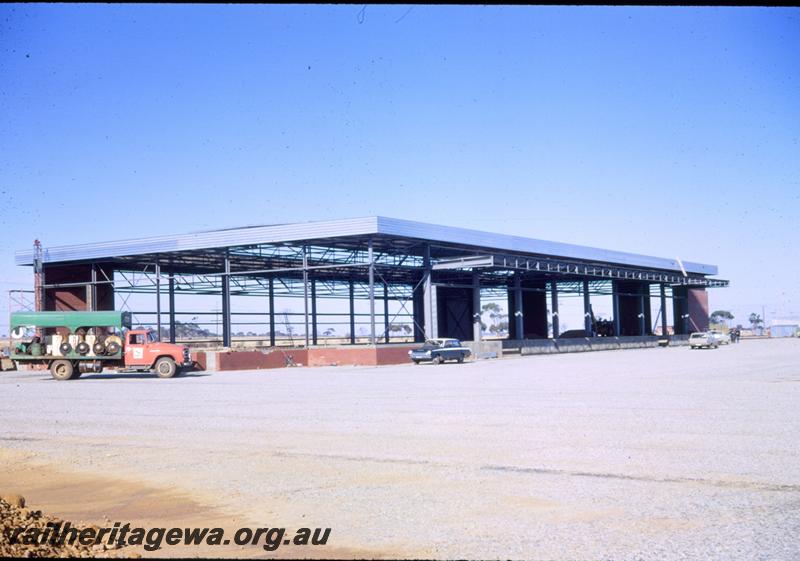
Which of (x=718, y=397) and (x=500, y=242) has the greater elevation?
(x=500, y=242)

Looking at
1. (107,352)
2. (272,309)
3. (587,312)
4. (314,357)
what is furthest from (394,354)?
(587,312)

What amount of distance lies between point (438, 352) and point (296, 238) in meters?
10.4

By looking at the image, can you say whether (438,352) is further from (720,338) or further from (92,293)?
(720,338)

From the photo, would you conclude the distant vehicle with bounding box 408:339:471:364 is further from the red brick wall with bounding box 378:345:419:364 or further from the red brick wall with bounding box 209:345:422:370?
the red brick wall with bounding box 209:345:422:370

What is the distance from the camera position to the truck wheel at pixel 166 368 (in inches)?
1332

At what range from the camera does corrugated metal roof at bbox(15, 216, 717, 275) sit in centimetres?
4188

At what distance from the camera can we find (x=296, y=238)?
42750mm

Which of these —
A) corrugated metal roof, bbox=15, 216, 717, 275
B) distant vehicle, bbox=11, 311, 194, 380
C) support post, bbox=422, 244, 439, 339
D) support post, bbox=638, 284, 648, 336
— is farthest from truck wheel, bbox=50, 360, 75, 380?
support post, bbox=638, 284, 648, 336

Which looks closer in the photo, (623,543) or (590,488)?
(623,543)

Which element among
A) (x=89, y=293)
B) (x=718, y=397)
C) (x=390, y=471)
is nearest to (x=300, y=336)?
(x=89, y=293)

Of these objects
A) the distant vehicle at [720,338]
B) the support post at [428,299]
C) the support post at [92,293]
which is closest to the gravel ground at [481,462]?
the support post at [428,299]

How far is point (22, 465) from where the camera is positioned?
11.0 m

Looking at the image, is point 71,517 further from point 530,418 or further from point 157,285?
point 157,285

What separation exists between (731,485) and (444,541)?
3.94 m
